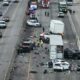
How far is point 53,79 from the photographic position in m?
59.7

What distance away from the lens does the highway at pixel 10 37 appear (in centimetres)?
6575

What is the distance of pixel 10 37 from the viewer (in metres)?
85.9

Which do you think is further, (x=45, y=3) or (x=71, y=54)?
(x=45, y=3)

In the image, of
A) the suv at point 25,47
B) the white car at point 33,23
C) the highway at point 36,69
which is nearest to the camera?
A: the highway at point 36,69

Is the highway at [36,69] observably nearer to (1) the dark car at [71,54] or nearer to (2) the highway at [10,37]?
(2) the highway at [10,37]

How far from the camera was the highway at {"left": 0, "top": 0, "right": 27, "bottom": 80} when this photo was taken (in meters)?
65.8

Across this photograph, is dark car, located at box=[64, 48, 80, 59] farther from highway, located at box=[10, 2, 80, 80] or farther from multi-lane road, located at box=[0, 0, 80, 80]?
multi-lane road, located at box=[0, 0, 80, 80]

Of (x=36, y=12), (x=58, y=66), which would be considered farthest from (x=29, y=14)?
(x=58, y=66)

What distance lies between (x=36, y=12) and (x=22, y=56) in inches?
1911

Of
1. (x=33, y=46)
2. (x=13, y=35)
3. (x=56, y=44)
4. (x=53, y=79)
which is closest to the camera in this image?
(x=53, y=79)

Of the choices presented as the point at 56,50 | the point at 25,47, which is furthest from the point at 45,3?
the point at 56,50

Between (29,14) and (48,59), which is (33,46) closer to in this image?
(48,59)

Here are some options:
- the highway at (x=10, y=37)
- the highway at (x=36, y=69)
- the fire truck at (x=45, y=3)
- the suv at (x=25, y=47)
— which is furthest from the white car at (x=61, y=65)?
the fire truck at (x=45, y=3)

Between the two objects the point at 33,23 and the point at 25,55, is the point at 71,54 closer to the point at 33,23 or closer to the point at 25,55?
the point at 25,55
